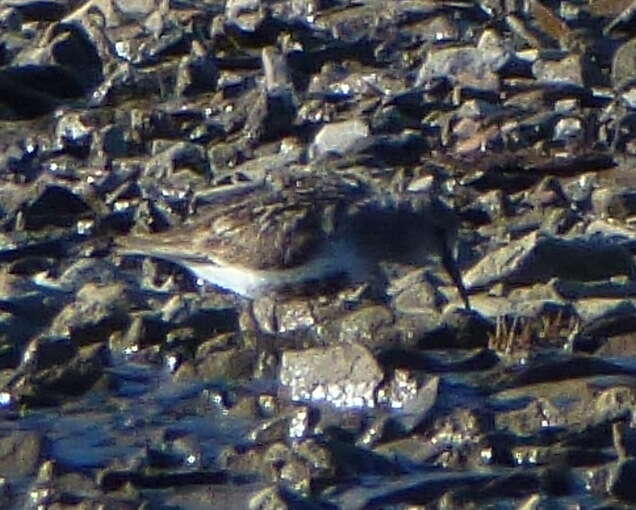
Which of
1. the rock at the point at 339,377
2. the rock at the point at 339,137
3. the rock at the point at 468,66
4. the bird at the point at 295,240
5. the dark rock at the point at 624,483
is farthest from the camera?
the rock at the point at 468,66

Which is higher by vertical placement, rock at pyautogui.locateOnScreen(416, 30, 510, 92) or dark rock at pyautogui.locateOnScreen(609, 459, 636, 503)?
rock at pyautogui.locateOnScreen(416, 30, 510, 92)

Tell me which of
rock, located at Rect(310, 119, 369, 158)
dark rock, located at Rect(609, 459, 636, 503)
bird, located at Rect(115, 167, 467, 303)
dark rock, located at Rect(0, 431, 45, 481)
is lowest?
dark rock, located at Rect(609, 459, 636, 503)

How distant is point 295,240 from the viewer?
10336mm

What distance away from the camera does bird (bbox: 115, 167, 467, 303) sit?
408 inches

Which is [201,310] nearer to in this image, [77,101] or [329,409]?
[329,409]

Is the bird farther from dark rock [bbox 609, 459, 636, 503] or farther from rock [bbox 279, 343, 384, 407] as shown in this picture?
dark rock [bbox 609, 459, 636, 503]

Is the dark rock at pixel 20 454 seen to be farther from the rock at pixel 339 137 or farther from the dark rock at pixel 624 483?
the rock at pixel 339 137

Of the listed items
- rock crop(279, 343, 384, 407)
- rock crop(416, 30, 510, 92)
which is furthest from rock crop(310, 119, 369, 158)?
rock crop(279, 343, 384, 407)

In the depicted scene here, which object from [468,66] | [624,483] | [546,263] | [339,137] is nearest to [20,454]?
[624,483]

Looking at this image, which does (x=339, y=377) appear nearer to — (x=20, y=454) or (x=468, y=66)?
(x=20, y=454)

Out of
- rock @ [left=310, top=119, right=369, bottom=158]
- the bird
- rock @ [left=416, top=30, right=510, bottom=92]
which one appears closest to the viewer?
the bird

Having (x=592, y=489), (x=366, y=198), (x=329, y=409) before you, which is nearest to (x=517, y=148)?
(x=366, y=198)

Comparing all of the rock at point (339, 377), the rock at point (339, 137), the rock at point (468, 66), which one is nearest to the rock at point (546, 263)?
the rock at point (339, 377)

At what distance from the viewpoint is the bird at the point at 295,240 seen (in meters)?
10.4
